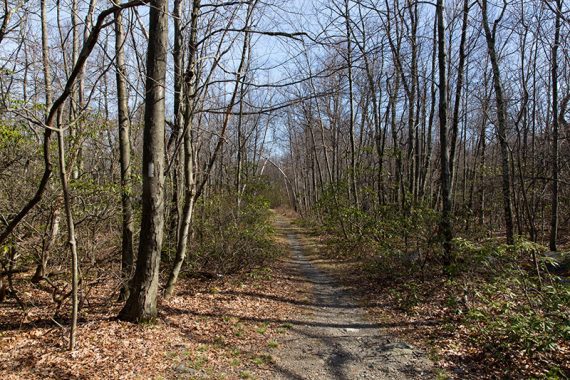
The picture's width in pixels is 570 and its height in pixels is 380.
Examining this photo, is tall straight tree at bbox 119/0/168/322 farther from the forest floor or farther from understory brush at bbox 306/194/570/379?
understory brush at bbox 306/194/570/379

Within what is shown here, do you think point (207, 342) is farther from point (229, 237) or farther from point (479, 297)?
point (229, 237)

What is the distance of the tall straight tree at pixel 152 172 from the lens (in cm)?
518

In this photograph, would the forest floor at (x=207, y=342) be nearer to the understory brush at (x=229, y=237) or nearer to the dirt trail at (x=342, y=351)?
the dirt trail at (x=342, y=351)

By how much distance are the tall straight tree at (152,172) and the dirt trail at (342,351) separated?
7.18 ft

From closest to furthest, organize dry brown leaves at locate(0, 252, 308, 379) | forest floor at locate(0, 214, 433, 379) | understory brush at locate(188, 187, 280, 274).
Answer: dry brown leaves at locate(0, 252, 308, 379) → forest floor at locate(0, 214, 433, 379) → understory brush at locate(188, 187, 280, 274)

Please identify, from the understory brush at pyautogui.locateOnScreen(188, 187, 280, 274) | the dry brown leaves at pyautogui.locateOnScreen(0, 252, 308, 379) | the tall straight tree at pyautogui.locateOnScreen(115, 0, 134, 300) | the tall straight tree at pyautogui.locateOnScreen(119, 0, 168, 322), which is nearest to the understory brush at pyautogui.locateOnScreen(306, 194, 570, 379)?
the dry brown leaves at pyautogui.locateOnScreen(0, 252, 308, 379)

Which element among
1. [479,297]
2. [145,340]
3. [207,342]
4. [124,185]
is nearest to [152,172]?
[124,185]

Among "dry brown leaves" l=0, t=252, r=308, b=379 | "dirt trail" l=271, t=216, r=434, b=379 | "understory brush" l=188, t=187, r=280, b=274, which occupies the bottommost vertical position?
"dirt trail" l=271, t=216, r=434, b=379

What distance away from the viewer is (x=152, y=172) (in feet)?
17.0

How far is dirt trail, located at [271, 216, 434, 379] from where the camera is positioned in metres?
4.45

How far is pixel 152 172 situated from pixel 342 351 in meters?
3.85

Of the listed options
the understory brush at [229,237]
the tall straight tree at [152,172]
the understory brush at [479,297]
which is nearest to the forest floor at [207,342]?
the tall straight tree at [152,172]

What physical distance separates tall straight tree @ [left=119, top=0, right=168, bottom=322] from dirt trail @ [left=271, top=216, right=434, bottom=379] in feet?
7.18

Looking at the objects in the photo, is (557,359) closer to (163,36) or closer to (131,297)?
(131,297)
